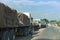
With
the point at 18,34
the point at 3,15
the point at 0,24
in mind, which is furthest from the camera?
the point at 18,34

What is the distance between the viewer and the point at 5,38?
28.7 meters

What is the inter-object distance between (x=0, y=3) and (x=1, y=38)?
4.04 meters

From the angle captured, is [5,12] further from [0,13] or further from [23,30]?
[23,30]

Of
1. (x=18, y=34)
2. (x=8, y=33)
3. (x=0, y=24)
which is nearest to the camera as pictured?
(x=0, y=24)

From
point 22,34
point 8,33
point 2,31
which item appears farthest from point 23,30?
point 2,31

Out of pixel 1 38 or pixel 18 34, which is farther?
pixel 18 34

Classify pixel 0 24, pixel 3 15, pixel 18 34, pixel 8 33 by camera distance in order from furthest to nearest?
pixel 18 34
pixel 8 33
pixel 3 15
pixel 0 24

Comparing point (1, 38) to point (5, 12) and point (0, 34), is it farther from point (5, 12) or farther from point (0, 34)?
point (5, 12)

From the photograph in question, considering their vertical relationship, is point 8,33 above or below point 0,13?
below

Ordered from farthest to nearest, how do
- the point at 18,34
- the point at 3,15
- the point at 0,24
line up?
the point at 18,34 → the point at 3,15 → the point at 0,24

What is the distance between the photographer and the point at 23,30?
51.5 m

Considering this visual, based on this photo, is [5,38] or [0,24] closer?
[0,24]

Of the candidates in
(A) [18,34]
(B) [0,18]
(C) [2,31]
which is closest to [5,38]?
(C) [2,31]

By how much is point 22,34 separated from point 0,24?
85.8ft
